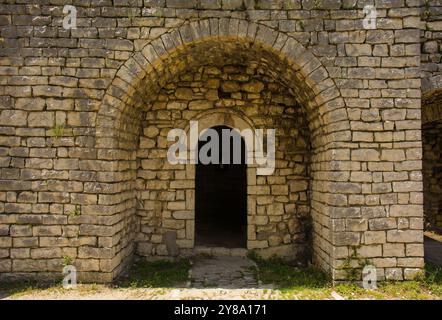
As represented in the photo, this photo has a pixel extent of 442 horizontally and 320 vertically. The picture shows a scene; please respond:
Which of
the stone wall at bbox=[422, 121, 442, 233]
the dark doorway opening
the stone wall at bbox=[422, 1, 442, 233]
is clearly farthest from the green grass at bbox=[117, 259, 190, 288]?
the stone wall at bbox=[422, 121, 442, 233]

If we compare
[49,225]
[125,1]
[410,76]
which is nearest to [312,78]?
[410,76]

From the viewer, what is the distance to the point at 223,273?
211 inches

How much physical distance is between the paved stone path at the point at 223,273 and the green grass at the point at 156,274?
0.58 ft

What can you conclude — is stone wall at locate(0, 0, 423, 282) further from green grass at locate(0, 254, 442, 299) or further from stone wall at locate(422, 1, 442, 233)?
stone wall at locate(422, 1, 442, 233)

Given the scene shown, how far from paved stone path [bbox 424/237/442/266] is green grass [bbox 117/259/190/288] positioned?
4.27 m

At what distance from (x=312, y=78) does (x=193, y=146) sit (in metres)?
2.37

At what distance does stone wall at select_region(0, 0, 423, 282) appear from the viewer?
470 centimetres

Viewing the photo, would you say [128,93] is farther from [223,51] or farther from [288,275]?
[288,275]

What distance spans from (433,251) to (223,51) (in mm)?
5618

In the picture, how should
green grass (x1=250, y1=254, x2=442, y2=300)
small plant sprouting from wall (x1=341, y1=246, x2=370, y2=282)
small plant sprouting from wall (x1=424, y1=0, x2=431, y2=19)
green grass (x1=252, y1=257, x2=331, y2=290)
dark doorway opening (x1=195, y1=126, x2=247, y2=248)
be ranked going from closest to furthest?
green grass (x1=250, y1=254, x2=442, y2=300)
small plant sprouting from wall (x1=341, y1=246, x2=370, y2=282)
green grass (x1=252, y1=257, x2=331, y2=290)
small plant sprouting from wall (x1=424, y1=0, x2=431, y2=19)
dark doorway opening (x1=195, y1=126, x2=247, y2=248)

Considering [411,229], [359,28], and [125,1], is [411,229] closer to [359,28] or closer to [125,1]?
[359,28]

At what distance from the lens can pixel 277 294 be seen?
179 inches

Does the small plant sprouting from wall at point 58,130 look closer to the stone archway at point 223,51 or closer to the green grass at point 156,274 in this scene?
the stone archway at point 223,51

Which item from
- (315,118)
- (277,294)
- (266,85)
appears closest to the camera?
(277,294)
